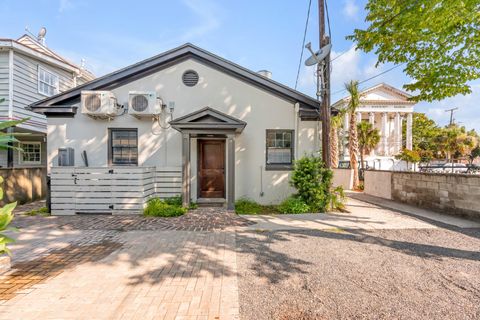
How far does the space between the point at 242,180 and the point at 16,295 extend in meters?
6.77

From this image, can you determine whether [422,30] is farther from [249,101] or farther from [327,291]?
[327,291]

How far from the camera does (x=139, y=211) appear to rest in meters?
7.66

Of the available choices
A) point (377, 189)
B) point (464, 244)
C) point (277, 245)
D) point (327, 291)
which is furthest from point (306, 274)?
point (377, 189)

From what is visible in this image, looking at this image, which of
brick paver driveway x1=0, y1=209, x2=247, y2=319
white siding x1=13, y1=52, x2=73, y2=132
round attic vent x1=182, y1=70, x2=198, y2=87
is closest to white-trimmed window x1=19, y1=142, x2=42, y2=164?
white siding x1=13, y1=52, x2=73, y2=132

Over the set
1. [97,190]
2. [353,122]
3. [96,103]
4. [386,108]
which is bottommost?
[97,190]

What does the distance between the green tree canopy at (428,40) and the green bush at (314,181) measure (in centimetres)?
372

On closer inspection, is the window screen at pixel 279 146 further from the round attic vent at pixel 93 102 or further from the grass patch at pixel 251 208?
the round attic vent at pixel 93 102

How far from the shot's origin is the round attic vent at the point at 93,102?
8.18 m

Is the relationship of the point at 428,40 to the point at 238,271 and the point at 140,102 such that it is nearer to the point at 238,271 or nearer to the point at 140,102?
the point at 238,271

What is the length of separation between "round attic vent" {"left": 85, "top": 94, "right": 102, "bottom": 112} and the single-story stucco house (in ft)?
0.10

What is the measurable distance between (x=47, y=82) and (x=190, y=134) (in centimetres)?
970

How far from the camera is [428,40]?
6824 millimetres

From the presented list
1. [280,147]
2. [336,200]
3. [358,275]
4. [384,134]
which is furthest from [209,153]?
[384,134]

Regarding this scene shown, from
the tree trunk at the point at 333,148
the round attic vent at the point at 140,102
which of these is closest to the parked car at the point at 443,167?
the tree trunk at the point at 333,148
